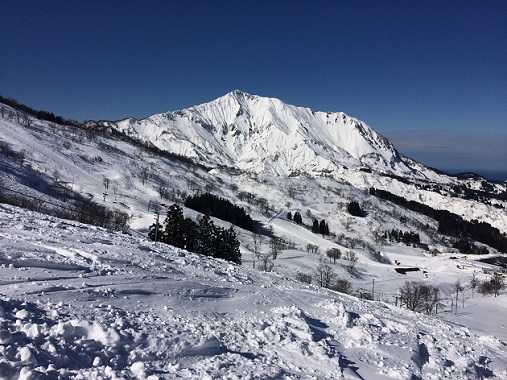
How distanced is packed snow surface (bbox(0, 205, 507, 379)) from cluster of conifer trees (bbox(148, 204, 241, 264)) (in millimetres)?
24432

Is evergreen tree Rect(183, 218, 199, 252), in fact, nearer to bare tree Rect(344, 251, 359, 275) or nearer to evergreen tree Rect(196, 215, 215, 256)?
evergreen tree Rect(196, 215, 215, 256)

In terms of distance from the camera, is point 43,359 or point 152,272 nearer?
point 43,359

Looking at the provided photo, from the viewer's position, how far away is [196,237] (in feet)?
141

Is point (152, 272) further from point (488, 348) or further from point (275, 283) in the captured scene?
point (488, 348)

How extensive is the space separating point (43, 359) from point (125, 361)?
58.9 inches

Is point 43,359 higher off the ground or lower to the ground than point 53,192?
higher

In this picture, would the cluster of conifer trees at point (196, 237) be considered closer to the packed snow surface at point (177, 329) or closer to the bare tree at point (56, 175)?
the packed snow surface at point (177, 329)

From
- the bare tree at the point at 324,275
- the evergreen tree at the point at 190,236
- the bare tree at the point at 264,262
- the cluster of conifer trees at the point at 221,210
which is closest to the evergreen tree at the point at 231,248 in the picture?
the evergreen tree at the point at 190,236

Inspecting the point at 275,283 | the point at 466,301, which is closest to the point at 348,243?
the point at 466,301

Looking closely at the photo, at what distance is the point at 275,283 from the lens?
58.9 feet

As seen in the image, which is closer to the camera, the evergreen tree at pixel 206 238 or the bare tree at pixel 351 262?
the evergreen tree at pixel 206 238

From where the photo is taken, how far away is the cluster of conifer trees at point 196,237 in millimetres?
40938

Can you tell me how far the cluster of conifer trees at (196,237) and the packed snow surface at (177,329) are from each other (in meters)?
24.4

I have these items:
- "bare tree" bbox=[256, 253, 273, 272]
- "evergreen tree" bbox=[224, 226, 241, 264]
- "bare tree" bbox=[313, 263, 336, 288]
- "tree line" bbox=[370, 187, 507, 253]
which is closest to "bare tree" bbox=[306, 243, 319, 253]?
"bare tree" bbox=[313, 263, 336, 288]
